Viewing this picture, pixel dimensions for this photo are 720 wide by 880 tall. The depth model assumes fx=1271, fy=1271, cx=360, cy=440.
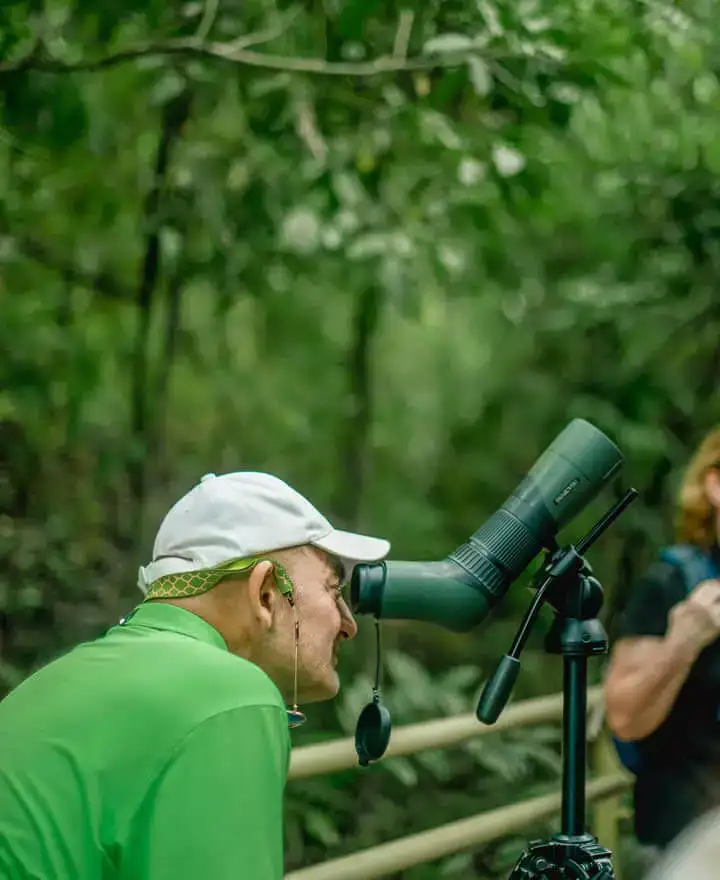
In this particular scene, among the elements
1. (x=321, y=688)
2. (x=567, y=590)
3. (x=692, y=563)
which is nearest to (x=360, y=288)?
(x=692, y=563)

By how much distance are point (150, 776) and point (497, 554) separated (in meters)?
0.53

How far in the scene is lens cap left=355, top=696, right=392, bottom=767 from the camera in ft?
4.44

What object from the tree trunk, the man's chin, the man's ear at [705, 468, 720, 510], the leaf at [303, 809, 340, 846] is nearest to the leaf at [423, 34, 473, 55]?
the tree trunk

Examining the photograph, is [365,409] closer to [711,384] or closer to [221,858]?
[711,384]

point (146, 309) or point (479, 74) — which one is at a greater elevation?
point (479, 74)

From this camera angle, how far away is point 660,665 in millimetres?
2129

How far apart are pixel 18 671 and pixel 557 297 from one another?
211 cm

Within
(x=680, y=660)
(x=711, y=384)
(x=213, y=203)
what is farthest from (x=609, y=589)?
(x=680, y=660)

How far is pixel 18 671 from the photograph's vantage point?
3326mm

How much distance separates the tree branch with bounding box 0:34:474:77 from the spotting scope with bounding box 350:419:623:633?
158 centimetres

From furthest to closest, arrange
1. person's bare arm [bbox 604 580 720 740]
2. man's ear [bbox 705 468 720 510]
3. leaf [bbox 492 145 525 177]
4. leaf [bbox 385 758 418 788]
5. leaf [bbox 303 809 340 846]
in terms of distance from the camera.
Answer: leaf [bbox 303 809 340 846]
leaf [bbox 385 758 418 788]
leaf [bbox 492 145 525 177]
man's ear [bbox 705 468 720 510]
person's bare arm [bbox 604 580 720 740]

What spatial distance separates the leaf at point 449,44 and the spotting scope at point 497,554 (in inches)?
58.6

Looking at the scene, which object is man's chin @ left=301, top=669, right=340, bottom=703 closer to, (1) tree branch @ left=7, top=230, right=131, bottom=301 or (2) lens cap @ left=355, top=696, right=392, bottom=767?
(2) lens cap @ left=355, top=696, right=392, bottom=767

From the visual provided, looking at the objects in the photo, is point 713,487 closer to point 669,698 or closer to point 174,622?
point 669,698
